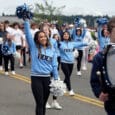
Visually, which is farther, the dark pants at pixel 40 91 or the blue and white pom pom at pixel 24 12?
the blue and white pom pom at pixel 24 12

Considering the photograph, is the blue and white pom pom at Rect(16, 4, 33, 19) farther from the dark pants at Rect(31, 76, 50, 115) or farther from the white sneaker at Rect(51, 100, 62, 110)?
the white sneaker at Rect(51, 100, 62, 110)

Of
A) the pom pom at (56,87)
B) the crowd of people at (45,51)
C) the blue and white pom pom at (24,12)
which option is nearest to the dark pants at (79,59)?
the crowd of people at (45,51)

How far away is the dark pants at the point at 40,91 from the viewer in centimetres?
862

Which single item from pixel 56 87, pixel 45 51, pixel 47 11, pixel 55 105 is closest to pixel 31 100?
pixel 55 105

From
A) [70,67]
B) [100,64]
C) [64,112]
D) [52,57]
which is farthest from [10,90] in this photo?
[100,64]

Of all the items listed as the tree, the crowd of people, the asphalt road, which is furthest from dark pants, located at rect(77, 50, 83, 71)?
the tree

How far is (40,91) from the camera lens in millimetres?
8617

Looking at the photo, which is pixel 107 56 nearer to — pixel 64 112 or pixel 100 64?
pixel 100 64

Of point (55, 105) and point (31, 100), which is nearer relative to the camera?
point (55, 105)

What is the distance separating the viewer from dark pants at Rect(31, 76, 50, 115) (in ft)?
28.3

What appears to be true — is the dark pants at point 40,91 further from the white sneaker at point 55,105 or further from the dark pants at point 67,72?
the dark pants at point 67,72

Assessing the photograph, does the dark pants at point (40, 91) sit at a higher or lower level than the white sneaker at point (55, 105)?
higher

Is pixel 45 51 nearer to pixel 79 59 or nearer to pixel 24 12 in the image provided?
pixel 24 12

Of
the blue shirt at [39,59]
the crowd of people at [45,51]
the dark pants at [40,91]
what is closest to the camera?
the dark pants at [40,91]
